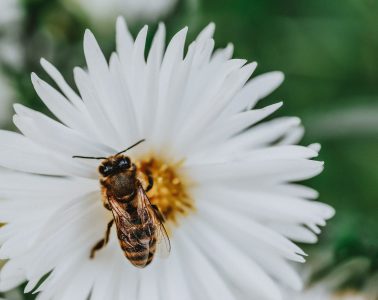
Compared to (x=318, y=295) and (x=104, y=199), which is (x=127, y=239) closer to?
(x=104, y=199)

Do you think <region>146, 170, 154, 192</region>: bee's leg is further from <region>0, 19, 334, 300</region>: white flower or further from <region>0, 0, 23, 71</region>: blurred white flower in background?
<region>0, 0, 23, 71</region>: blurred white flower in background

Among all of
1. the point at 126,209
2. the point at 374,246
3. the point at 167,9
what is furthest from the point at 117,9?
the point at 374,246

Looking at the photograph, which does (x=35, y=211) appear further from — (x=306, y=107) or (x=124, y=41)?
(x=306, y=107)

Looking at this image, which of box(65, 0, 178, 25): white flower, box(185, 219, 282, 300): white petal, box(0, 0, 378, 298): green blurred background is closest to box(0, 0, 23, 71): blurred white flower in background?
box(0, 0, 378, 298): green blurred background

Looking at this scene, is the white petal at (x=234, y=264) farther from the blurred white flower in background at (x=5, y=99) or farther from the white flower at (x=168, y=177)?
the blurred white flower in background at (x=5, y=99)

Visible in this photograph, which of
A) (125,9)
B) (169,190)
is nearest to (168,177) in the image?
(169,190)

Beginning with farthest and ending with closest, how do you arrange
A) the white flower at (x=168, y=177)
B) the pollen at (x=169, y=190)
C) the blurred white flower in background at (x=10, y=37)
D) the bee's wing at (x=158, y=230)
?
the blurred white flower in background at (x=10, y=37)
the pollen at (x=169, y=190)
the bee's wing at (x=158, y=230)
the white flower at (x=168, y=177)

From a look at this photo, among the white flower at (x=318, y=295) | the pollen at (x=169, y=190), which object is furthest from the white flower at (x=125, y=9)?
the white flower at (x=318, y=295)

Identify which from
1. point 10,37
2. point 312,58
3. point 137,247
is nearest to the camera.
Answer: point 137,247
